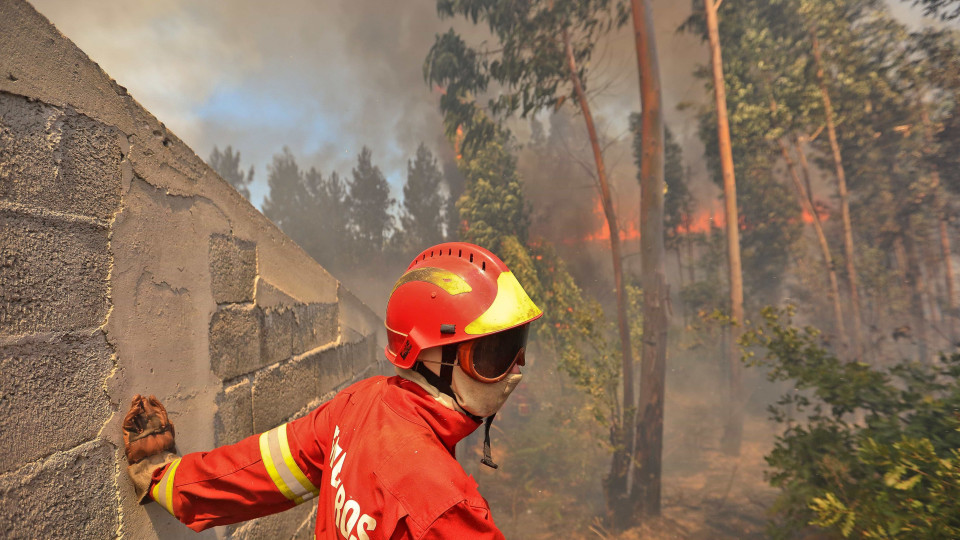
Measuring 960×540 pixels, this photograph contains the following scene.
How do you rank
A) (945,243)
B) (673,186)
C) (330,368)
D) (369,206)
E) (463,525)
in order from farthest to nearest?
1. (369,206)
2. (673,186)
3. (945,243)
4. (330,368)
5. (463,525)

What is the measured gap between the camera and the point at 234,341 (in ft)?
6.15

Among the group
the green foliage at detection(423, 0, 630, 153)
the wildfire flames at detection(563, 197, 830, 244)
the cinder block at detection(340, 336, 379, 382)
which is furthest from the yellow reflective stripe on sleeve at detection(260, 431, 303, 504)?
the wildfire flames at detection(563, 197, 830, 244)

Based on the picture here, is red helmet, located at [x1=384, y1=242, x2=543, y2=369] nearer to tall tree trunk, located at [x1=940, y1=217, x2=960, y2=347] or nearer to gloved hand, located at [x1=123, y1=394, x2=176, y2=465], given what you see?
gloved hand, located at [x1=123, y1=394, x2=176, y2=465]

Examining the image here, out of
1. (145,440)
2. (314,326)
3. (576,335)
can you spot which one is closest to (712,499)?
(576,335)

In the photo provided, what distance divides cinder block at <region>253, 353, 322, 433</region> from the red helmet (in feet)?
3.01

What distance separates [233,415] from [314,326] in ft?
2.85

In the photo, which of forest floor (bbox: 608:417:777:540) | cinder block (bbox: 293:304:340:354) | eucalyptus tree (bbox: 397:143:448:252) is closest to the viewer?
cinder block (bbox: 293:304:340:354)

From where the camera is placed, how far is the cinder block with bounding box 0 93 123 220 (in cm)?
104

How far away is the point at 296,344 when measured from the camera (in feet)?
7.93

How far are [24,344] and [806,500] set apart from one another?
5634 mm

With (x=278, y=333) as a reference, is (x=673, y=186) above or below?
above

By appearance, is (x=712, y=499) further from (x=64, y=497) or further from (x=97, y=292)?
(x=97, y=292)

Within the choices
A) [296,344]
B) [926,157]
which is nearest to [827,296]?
[926,157]

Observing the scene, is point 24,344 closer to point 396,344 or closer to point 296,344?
point 396,344
